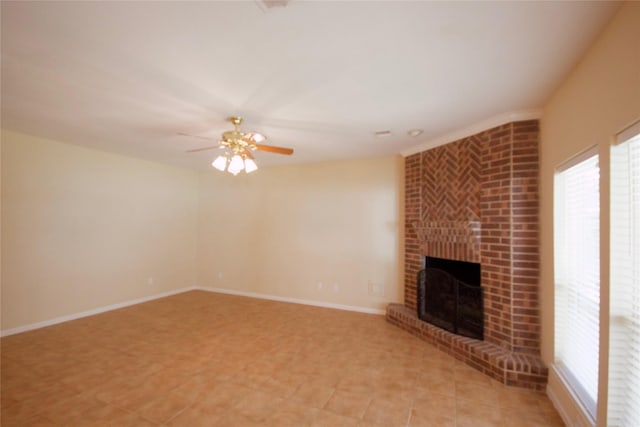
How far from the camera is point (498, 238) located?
2.74m

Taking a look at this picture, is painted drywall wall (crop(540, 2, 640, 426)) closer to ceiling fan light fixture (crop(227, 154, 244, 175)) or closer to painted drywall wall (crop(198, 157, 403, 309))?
painted drywall wall (crop(198, 157, 403, 309))

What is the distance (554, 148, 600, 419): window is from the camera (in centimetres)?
179

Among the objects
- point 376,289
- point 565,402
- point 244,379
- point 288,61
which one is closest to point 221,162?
point 288,61

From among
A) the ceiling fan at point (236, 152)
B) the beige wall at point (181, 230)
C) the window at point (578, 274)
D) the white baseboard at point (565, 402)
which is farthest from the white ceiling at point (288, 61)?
the white baseboard at point (565, 402)

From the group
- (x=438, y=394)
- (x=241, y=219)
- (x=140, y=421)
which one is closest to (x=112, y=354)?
(x=140, y=421)

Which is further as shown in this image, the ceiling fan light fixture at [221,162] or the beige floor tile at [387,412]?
the ceiling fan light fixture at [221,162]

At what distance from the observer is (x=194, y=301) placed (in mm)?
4914

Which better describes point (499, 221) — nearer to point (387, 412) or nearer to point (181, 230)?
point (387, 412)

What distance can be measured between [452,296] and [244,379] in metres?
2.45

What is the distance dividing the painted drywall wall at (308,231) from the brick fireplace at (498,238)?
1035mm

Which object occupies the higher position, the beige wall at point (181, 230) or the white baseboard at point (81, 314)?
the beige wall at point (181, 230)

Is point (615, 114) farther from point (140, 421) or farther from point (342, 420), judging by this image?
point (140, 421)

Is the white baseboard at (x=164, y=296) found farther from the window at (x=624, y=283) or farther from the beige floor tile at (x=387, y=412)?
the window at (x=624, y=283)

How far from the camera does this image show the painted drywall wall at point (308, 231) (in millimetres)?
4348
